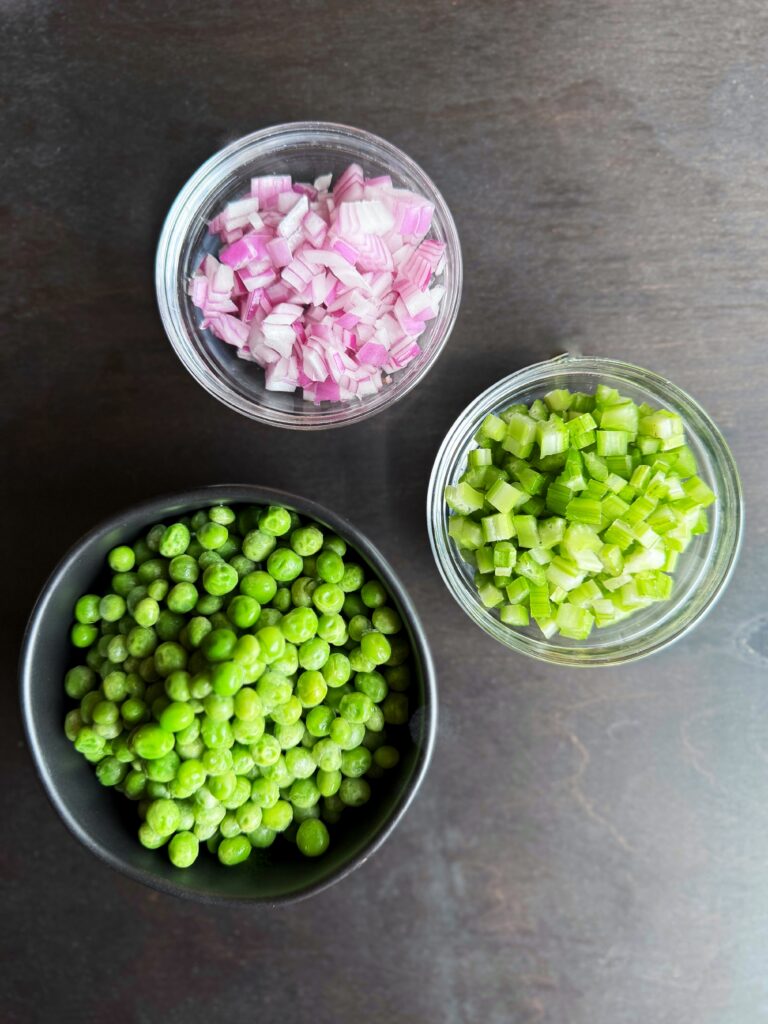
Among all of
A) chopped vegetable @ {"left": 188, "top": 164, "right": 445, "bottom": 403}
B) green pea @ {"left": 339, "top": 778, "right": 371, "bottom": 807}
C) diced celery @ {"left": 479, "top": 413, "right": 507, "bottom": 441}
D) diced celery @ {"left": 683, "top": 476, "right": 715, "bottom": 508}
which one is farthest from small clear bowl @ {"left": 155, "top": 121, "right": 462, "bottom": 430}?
green pea @ {"left": 339, "top": 778, "right": 371, "bottom": 807}

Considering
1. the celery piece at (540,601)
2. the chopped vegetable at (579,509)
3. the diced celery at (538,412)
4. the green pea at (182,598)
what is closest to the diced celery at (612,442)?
the chopped vegetable at (579,509)

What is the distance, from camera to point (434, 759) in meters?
1.38

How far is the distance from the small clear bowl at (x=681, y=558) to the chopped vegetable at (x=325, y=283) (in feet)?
0.56

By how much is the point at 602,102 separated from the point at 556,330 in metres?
0.40

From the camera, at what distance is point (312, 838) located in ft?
3.82

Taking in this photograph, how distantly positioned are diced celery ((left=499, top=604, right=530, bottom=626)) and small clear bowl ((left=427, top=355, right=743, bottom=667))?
2 centimetres

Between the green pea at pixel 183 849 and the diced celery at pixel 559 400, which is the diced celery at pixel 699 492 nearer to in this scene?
the diced celery at pixel 559 400

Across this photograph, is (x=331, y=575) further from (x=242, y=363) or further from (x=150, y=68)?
(x=150, y=68)

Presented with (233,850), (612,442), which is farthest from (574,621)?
(233,850)

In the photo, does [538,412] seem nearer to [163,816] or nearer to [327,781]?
[327,781]

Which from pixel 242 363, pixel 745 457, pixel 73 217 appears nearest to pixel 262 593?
pixel 242 363

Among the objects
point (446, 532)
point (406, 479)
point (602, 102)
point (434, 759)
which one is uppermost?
point (602, 102)

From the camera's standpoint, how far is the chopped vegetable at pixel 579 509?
117 cm

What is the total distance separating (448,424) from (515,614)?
35 centimetres
